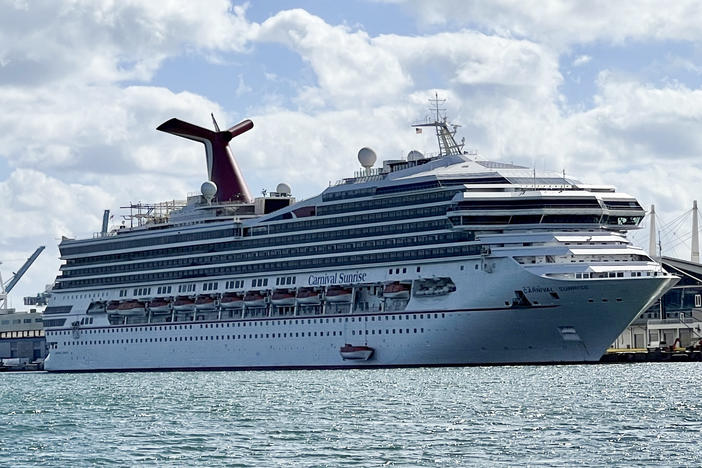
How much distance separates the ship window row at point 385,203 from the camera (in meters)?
96.2

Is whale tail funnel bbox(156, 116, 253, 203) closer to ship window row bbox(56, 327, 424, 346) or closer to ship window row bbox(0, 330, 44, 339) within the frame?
ship window row bbox(56, 327, 424, 346)

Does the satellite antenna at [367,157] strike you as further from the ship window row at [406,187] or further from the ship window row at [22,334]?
the ship window row at [22,334]

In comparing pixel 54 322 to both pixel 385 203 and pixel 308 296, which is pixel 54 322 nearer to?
pixel 308 296

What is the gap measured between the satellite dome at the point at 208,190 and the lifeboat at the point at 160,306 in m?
9.43

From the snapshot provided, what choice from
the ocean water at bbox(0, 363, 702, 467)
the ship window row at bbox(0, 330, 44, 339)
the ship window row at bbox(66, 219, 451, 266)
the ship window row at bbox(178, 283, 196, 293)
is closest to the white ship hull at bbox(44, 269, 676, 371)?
the ocean water at bbox(0, 363, 702, 467)

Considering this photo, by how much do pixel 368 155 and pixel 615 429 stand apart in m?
56.5

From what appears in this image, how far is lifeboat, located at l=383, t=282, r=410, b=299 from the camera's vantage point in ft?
317

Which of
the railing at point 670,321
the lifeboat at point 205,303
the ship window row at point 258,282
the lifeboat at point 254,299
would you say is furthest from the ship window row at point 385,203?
the railing at point 670,321

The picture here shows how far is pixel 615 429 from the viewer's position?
178ft

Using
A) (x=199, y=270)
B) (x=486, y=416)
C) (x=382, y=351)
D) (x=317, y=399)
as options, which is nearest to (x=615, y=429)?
(x=486, y=416)

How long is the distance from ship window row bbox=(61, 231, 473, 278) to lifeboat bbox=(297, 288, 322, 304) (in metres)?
2.73

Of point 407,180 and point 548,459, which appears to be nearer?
point 548,459

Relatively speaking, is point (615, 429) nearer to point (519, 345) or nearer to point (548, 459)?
point (548, 459)

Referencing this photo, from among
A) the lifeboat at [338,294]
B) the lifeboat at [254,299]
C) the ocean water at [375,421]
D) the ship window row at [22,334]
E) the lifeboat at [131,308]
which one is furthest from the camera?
the ship window row at [22,334]
